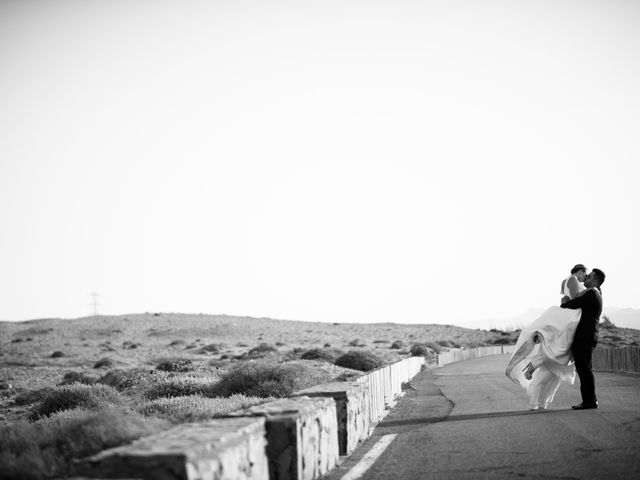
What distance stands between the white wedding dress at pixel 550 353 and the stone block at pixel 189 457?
8.62 metres

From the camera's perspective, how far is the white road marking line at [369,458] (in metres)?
8.33

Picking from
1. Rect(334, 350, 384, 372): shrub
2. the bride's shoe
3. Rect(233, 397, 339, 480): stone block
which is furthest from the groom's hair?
Rect(334, 350, 384, 372): shrub

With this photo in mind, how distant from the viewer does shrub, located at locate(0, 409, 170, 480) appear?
7434 millimetres

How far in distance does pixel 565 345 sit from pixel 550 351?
29cm

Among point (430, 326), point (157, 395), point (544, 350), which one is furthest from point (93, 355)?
point (430, 326)

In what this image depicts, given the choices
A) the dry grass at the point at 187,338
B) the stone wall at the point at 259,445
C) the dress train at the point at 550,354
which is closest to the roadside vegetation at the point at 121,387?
the dry grass at the point at 187,338

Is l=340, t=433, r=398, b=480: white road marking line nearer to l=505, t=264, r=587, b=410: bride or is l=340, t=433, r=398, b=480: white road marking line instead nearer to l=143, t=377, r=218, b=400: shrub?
l=505, t=264, r=587, b=410: bride

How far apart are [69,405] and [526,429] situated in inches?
490

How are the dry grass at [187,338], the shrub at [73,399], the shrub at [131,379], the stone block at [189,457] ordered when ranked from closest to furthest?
the stone block at [189,457], the shrub at [73,399], the shrub at [131,379], the dry grass at [187,338]

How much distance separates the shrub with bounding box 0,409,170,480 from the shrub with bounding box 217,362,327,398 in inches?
416

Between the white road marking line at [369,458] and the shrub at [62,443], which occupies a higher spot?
the shrub at [62,443]

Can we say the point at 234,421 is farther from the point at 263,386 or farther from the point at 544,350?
the point at 263,386

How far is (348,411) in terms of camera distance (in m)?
9.82

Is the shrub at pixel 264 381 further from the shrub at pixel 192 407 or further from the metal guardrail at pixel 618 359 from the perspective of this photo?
the metal guardrail at pixel 618 359
